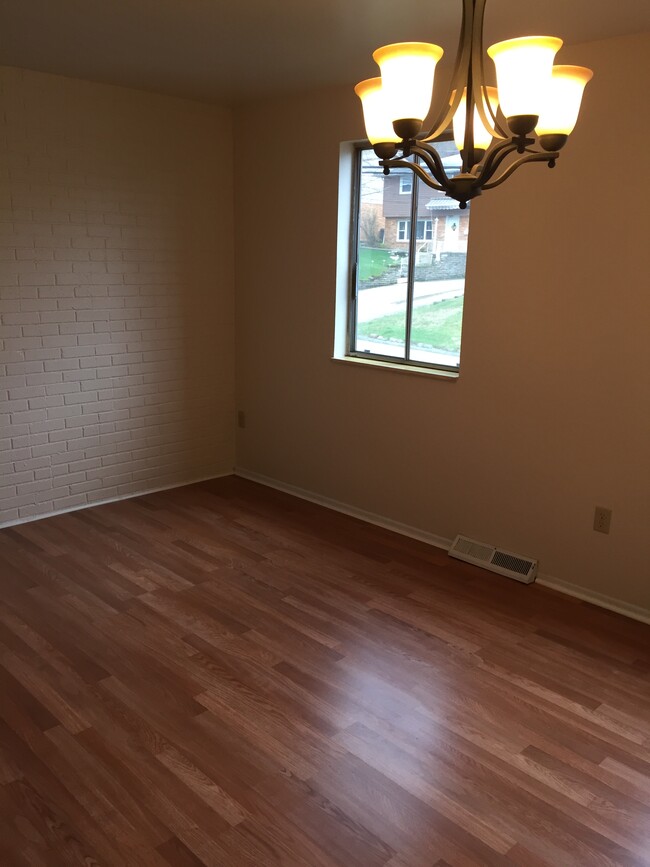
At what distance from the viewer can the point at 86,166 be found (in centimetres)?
420

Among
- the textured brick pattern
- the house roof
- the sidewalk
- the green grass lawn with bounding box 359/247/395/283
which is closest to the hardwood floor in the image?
the textured brick pattern

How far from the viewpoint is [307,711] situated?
8.57 feet

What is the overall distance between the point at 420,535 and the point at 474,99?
2771mm

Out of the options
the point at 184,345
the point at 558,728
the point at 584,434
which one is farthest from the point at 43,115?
the point at 558,728

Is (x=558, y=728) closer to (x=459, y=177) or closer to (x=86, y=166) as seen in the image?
(x=459, y=177)

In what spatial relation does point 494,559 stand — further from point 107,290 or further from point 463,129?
point 107,290

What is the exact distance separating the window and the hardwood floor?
1167 millimetres

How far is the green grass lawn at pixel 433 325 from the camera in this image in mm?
3951

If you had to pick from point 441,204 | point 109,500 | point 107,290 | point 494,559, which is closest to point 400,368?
point 441,204

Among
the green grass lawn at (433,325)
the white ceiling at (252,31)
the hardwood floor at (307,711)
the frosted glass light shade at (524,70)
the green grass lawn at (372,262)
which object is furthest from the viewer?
the green grass lawn at (372,262)

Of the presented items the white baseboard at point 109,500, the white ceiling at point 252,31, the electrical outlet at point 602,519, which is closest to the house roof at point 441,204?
the white ceiling at point 252,31

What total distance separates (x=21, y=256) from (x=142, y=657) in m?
2.34

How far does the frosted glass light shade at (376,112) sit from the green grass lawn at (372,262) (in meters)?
2.27

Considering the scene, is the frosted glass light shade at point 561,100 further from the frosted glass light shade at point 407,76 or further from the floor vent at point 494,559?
the floor vent at point 494,559
